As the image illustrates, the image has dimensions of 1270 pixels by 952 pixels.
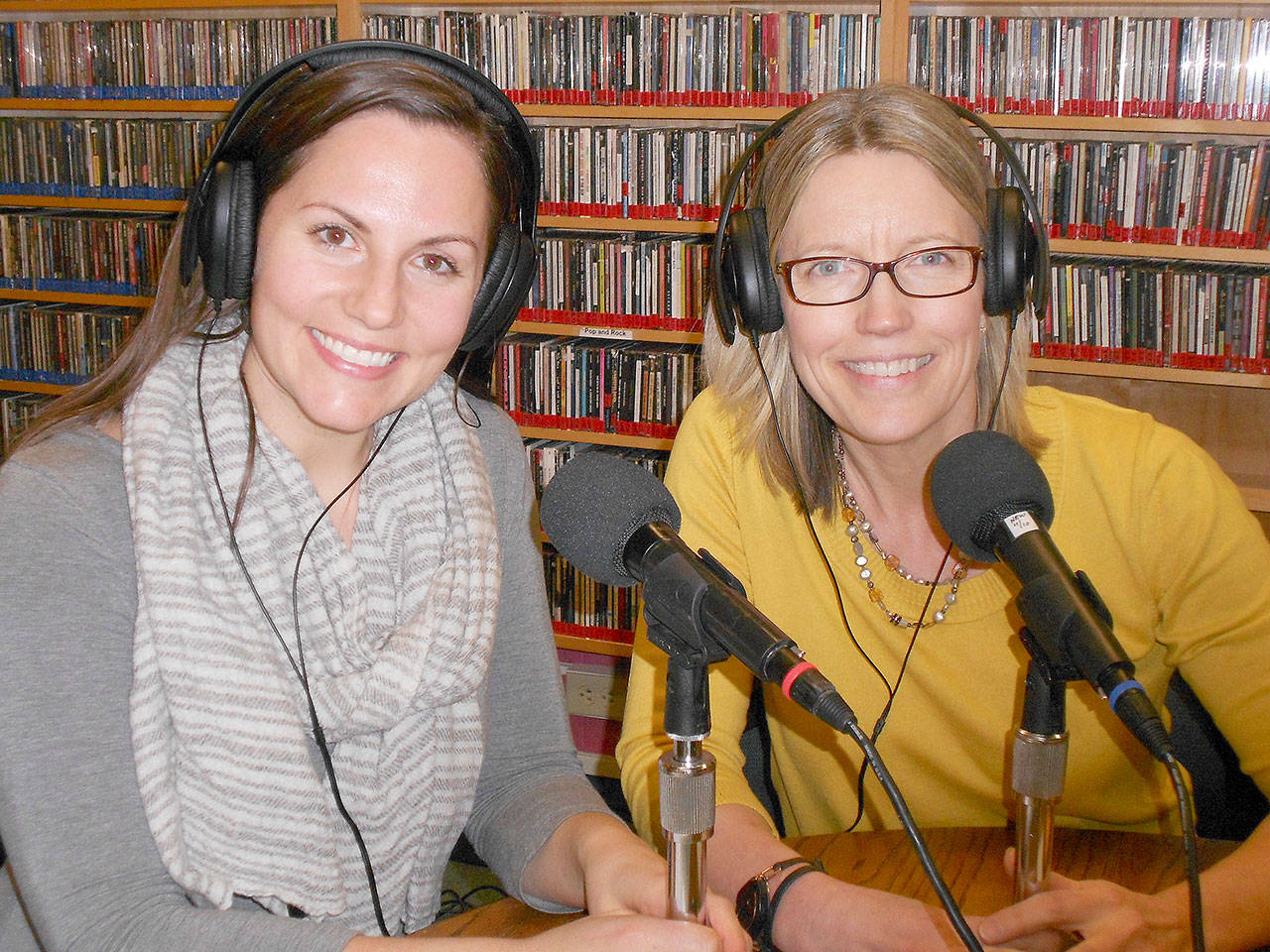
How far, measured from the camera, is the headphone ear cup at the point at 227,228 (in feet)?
3.60

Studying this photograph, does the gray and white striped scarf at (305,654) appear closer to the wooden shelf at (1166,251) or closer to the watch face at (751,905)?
the watch face at (751,905)

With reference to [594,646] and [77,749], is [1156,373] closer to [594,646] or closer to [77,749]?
[594,646]

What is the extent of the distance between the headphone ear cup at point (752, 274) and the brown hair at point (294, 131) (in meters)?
0.27

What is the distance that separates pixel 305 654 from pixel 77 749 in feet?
0.82

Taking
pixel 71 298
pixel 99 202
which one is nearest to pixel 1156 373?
pixel 99 202

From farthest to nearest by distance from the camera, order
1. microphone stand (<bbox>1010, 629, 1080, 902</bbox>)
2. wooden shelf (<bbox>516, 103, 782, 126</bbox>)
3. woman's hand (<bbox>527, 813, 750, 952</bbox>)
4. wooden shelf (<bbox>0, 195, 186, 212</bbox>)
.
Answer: wooden shelf (<bbox>0, 195, 186, 212</bbox>) → wooden shelf (<bbox>516, 103, 782, 126</bbox>) → woman's hand (<bbox>527, 813, 750, 952</bbox>) → microphone stand (<bbox>1010, 629, 1080, 902</bbox>)

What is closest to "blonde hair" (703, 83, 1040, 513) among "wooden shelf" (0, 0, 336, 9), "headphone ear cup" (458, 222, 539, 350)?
"headphone ear cup" (458, 222, 539, 350)

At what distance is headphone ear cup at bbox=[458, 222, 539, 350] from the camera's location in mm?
1240

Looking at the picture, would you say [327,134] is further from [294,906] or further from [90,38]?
[90,38]

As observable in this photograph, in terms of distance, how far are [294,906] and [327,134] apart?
2.56ft

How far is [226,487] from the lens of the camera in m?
1.15

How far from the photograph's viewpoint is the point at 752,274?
123 centimetres

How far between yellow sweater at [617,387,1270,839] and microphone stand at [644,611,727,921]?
576 millimetres

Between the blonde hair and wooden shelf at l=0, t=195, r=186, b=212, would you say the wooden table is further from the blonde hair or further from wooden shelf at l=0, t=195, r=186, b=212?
wooden shelf at l=0, t=195, r=186, b=212
